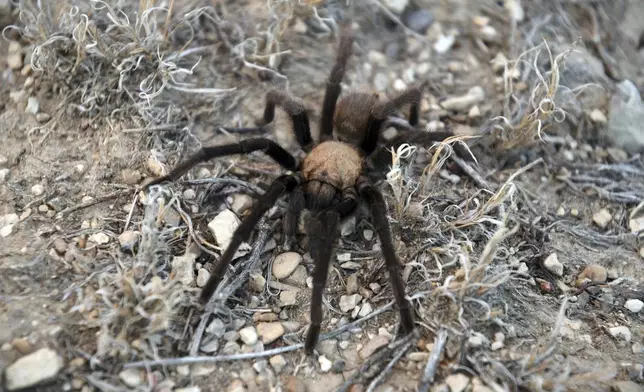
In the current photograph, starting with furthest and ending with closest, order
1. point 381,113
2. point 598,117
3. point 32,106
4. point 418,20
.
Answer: point 418,20
point 598,117
point 32,106
point 381,113

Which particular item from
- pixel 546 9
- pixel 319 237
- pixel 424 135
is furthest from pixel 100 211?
pixel 546 9

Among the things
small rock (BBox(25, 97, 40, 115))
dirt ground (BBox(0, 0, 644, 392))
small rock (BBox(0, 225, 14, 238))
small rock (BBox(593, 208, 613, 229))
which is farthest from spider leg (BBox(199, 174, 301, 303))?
small rock (BBox(593, 208, 613, 229))

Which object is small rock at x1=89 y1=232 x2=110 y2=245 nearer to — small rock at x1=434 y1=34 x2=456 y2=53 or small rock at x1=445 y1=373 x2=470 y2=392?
small rock at x1=445 y1=373 x2=470 y2=392

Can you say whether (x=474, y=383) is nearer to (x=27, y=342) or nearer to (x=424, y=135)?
(x=424, y=135)

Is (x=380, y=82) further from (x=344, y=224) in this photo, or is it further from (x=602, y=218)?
(x=602, y=218)

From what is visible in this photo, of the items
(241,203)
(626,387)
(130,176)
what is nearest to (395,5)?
(241,203)

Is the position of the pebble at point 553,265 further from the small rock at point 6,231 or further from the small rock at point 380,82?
the small rock at point 6,231

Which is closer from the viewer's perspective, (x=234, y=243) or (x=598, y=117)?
(x=234, y=243)

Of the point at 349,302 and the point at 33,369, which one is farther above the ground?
the point at 33,369
